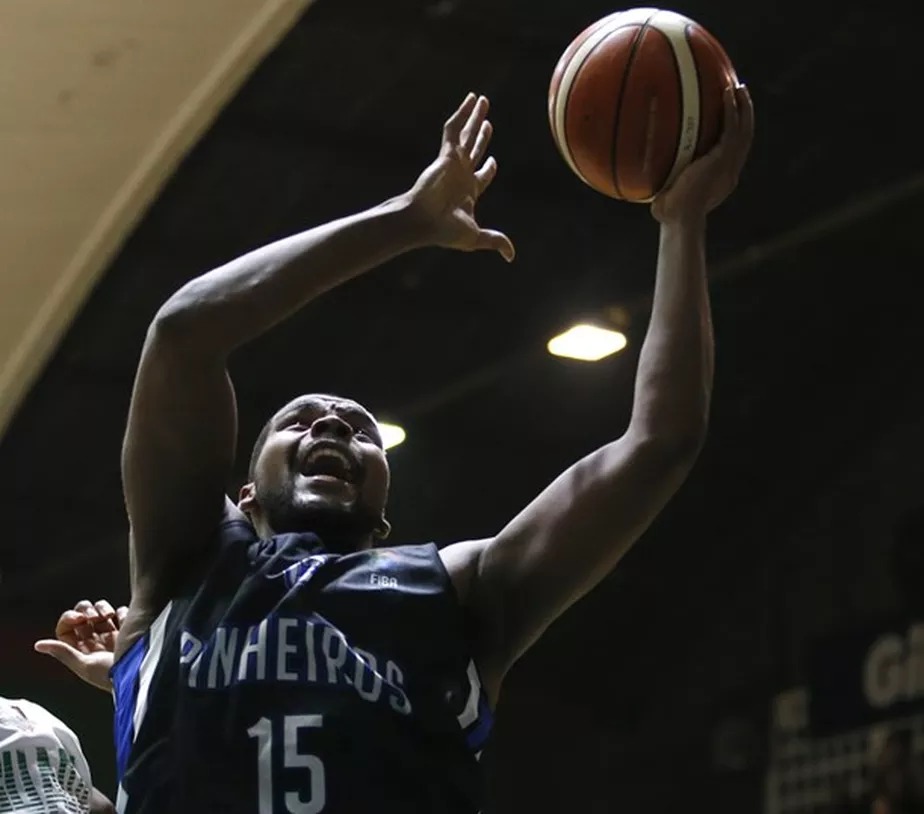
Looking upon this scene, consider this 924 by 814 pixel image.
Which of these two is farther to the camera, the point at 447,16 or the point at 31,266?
the point at 31,266

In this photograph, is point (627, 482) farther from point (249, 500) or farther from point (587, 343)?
point (587, 343)

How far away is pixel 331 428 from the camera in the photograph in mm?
2586

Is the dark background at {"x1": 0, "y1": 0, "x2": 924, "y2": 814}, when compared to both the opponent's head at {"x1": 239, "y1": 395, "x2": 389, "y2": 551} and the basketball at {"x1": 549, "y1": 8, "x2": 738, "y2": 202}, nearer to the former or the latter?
the basketball at {"x1": 549, "y1": 8, "x2": 738, "y2": 202}

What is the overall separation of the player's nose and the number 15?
1.48 ft

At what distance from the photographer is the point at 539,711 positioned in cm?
1134

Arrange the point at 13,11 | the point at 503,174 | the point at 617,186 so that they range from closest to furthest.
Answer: the point at 617,186, the point at 13,11, the point at 503,174

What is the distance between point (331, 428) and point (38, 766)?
2.77 feet

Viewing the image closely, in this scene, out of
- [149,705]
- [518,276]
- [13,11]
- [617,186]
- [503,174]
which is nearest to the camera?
[149,705]

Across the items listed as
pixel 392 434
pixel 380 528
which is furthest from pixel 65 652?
pixel 392 434

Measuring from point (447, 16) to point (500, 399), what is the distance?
3.72 metres

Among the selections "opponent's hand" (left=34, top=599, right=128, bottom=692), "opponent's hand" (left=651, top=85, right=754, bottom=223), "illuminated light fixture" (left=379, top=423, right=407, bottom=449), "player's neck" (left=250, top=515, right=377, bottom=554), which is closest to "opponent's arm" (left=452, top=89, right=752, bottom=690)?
"opponent's hand" (left=651, top=85, right=754, bottom=223)

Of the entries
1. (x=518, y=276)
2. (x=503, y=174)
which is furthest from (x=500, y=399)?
(x=503, y=174)

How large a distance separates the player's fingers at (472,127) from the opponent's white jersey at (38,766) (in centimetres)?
121

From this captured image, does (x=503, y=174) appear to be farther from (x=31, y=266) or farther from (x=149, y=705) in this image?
(x=149, y=705)
